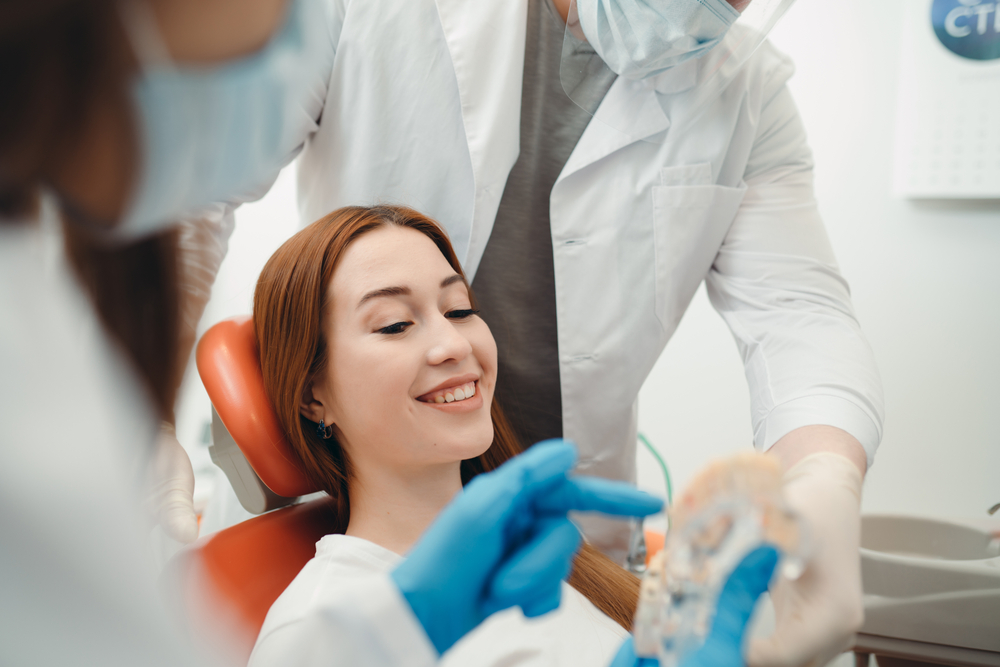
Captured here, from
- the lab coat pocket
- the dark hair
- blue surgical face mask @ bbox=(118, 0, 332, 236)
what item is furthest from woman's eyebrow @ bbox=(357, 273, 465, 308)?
the dark hair

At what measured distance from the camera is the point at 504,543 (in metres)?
0.70

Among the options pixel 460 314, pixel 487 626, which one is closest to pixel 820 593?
pixel 487 626

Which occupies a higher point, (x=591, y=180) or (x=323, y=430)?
(x=591, y=180)

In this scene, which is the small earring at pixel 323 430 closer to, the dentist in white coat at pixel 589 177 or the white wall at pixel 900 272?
the dentist in white coat at pixel 589 177

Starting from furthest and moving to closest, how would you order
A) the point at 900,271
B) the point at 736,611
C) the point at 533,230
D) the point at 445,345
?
the point at 900,271 → the point at 533,230 → the point at 445,345 → the point at 736,611

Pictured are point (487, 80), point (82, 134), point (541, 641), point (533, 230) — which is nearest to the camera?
point (82, 134)

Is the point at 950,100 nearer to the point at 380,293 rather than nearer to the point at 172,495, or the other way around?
the point at 380,293

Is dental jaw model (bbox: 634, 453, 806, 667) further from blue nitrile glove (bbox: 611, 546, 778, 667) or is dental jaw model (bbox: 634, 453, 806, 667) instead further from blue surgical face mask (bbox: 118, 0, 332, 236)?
blue surgical face mask (bbox: 118, 0, 332, 236)

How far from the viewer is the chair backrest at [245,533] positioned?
118cm

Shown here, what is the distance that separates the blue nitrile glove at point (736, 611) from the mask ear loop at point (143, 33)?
63cm

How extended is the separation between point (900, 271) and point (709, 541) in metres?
1.88

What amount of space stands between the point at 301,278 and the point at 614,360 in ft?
2.21

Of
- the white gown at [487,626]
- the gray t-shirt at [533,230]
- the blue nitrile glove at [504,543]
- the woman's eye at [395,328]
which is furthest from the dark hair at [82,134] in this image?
the gray t-shirt at [533,230]

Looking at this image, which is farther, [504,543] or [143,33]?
[504,543]
